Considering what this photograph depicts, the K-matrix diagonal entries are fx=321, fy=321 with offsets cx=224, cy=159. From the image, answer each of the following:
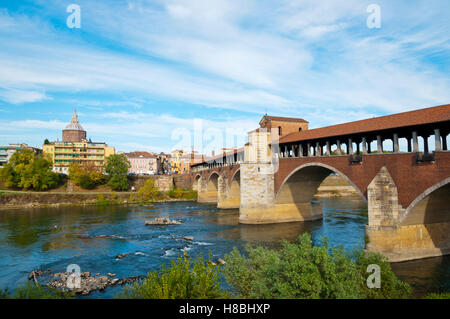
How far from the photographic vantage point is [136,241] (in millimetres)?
30625

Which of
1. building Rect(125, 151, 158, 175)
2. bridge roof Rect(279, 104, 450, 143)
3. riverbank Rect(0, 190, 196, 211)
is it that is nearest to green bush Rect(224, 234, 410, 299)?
bridge roof Rect(279, 104, 450, 143)

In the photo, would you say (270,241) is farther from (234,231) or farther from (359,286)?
(359,286)

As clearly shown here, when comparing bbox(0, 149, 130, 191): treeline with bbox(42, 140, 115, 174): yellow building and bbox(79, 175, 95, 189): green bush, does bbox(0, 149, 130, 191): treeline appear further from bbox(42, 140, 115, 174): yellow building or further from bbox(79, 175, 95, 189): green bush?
bbox(42, 140, 115, 174): yellow building

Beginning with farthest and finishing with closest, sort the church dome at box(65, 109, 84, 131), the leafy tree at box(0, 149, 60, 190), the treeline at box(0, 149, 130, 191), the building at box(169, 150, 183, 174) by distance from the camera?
the building at box(169, 150, 183, 174) → the church dome at box(65, 109, 84, 131) → the treeline at box(0, 149, 130, 191) → the leafy tree at box(0, 149, 60, 190)

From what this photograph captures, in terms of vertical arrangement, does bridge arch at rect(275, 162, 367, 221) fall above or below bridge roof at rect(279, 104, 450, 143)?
below

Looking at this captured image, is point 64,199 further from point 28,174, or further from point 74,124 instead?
point 74,124

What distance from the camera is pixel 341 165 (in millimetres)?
27703

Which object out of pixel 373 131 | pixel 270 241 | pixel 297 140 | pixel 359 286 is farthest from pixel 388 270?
pixel 297 140

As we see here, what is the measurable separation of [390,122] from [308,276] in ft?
57.3

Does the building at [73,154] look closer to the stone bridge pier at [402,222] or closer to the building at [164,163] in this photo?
the building at [164,163]

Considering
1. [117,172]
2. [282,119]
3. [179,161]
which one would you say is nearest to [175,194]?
[117,172]

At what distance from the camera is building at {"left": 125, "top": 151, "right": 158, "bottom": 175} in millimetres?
119681

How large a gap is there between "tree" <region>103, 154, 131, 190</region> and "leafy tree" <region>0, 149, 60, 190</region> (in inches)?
473

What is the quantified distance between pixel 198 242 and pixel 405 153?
18754 mm
